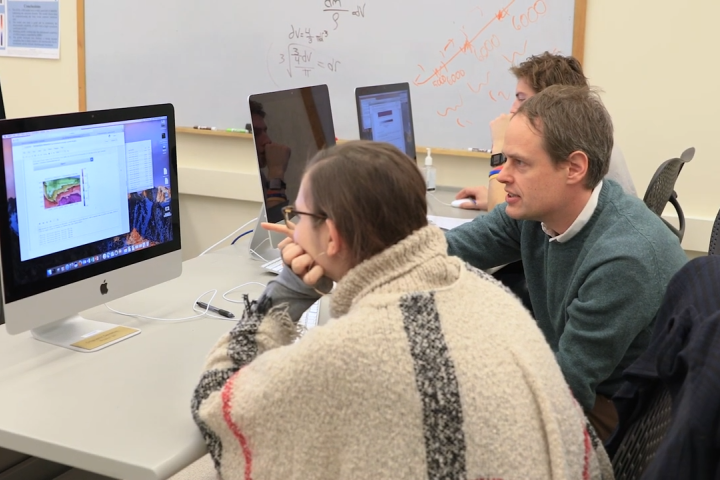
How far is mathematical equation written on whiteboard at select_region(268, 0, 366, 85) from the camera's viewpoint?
365 cm

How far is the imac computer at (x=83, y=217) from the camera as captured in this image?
152 cm

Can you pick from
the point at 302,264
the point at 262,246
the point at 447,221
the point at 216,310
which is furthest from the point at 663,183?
the point at 302,264

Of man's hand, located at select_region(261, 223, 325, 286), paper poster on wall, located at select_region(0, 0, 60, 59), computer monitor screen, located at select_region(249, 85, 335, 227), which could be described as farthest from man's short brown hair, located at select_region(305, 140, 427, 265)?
paper poster on wall, located at select_region(0, 0, 60, 59)

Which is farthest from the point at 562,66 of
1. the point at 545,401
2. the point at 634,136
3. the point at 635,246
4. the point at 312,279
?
the point at 545,401

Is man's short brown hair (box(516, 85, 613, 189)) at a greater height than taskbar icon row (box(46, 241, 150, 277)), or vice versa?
man's short brown hair (box(516, 85, 613, 189))

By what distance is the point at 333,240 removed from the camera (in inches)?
45.8

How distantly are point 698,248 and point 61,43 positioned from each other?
3.44m

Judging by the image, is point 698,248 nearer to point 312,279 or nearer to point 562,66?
point 562,66

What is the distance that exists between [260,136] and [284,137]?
118mm

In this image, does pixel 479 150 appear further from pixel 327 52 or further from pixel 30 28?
pixel 30 28

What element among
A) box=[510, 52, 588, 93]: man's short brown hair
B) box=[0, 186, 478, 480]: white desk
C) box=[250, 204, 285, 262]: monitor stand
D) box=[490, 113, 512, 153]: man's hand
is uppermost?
box=[510, 52, 588, 93]: man's short brown hair

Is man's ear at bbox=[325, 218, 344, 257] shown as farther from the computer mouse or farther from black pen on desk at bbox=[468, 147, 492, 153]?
black pen on desk at bbox=[468, 147, 492, 153]

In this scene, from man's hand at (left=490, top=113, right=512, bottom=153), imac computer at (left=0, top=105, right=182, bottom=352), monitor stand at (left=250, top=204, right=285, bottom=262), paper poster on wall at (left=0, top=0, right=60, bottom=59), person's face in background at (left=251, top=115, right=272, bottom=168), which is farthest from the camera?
paper poster on wall at (left=0, top=0, right=60, bottom=59)

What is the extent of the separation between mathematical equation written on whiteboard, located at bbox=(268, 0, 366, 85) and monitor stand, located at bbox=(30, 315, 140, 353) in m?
2.26
